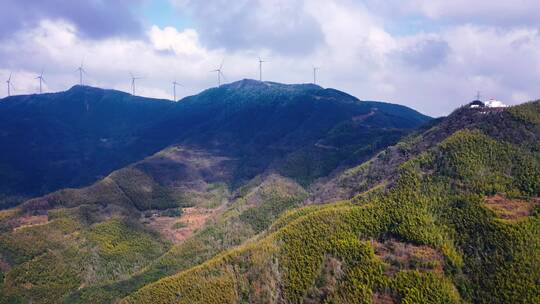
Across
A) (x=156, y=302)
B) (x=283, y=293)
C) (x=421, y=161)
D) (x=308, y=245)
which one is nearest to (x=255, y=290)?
(x=283, y=293)

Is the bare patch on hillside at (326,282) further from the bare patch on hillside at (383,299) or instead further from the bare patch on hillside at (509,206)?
the bare patch on hillside at (509,206)

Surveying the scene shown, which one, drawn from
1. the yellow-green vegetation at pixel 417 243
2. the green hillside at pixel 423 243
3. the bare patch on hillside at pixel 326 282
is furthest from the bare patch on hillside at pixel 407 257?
the bare patch on hillside at pixel 326 282

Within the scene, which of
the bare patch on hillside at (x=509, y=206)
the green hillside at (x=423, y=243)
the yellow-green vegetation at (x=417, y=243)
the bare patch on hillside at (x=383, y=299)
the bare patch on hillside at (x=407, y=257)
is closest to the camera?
the yellow-green vegetation at (x=417, y=243)

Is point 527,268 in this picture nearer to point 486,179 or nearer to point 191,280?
point 486,179

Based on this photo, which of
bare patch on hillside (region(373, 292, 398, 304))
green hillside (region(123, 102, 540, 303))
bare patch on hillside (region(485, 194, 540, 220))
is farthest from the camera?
bare patch on hillside (region(485, 194, 540, 220))

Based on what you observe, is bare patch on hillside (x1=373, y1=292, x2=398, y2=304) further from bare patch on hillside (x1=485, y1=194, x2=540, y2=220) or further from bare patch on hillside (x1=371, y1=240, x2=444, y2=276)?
bare patch on hillside (x1=485, y1=194, x2=540, y2=220)

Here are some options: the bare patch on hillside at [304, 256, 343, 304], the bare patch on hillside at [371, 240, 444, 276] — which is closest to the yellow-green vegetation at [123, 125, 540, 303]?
the bare patch on hillside at [304, 256, 343, 304]

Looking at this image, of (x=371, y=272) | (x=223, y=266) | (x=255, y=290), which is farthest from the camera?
(x=223, y=266)
